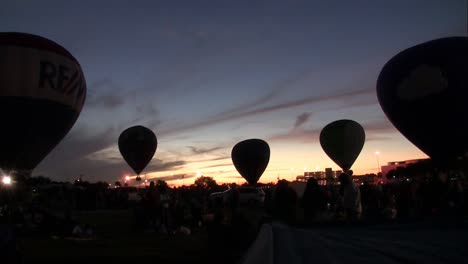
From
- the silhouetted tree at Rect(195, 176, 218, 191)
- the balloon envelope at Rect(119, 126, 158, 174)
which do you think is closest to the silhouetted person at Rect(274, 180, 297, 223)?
the balloon envelope at Rect(119, 126, 158, 174)

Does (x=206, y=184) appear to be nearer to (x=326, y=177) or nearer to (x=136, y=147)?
(x=326, y=177)

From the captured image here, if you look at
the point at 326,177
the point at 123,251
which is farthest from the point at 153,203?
the point at 326,177

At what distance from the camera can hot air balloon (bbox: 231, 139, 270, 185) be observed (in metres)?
32.4

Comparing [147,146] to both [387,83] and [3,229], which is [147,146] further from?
[3,229]

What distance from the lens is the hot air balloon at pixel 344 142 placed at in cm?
2494

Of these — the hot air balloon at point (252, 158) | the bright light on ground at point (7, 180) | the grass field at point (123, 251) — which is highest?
the hot air balloon at point (252, 158)

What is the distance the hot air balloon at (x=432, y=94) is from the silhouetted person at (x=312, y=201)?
17.1 ft

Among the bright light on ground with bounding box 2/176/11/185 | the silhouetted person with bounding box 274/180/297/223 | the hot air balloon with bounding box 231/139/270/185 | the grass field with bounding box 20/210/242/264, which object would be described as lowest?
the grass field with bounding box 20/210/242/264

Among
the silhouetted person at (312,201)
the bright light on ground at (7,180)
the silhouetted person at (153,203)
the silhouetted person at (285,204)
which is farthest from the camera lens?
the bright light on ground at (7,180)

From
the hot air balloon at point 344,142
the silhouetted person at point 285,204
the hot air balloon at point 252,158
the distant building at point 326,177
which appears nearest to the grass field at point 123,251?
the silhouetted person at point 285,204

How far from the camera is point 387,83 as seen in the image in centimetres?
1614

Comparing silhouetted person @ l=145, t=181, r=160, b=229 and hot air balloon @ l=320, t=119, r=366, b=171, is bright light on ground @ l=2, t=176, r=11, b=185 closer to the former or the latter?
silhouetted person @ l=145, t=181, r=160, b=229

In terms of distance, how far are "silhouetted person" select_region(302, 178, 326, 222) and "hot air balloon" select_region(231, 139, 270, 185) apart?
1918cm

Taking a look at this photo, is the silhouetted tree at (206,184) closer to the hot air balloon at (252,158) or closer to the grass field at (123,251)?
the hot air balloon at (252,158)
